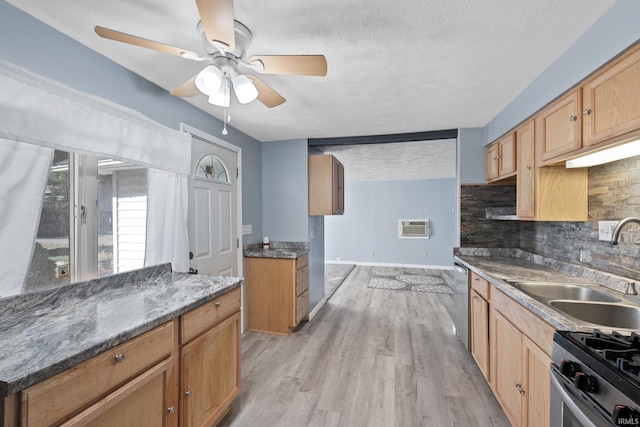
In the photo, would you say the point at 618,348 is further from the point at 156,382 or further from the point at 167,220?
the point at 167,220

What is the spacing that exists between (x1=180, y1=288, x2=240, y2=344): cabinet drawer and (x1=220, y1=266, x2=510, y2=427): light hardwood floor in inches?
28.9

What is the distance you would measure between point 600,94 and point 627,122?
10.4 inches

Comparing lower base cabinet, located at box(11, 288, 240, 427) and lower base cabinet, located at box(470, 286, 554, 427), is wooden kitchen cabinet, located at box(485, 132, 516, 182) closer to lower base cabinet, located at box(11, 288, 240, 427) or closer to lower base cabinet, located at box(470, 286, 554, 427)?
lower base cabinet, located at box(470, 286, 554, 427)

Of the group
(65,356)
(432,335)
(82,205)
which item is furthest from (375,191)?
(65,356)

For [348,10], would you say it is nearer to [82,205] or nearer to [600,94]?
[600,94]

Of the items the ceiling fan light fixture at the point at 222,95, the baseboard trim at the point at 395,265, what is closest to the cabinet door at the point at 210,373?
the ceiling fan light fixture at the point at 222,95

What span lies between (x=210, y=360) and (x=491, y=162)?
10.1 feet

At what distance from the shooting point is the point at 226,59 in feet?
4.45

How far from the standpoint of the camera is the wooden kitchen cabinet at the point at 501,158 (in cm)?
233

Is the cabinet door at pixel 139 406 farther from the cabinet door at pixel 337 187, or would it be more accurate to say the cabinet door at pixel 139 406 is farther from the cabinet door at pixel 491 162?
the cabinet door at pixel 491 162

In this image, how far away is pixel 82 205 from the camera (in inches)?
61.8

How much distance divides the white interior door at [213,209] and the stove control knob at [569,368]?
2.47m

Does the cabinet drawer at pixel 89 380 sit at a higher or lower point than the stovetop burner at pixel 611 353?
lower

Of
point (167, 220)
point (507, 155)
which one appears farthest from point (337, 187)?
point (167, 220)
